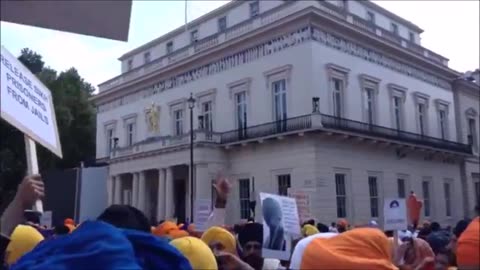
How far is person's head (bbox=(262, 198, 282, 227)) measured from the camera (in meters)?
5.00

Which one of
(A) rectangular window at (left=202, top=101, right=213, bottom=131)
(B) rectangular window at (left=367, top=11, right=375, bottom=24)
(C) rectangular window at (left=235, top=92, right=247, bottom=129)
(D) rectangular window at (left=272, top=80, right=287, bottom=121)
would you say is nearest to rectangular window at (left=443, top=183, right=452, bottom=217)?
(B) rectangular window at (left=367, top=11, right=375, bottom=24)

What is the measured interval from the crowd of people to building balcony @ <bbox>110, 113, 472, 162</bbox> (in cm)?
2085

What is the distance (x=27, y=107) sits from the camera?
4.43m

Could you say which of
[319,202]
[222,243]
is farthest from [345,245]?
[319,202]

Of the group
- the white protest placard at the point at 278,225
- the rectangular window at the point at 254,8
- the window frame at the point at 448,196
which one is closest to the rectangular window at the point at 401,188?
the window frame at the point at 448,196

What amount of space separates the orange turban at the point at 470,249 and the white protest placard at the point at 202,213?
16.4ft

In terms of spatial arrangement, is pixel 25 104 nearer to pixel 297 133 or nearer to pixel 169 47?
pixel 297 133

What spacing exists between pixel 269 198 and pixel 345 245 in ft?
7.64

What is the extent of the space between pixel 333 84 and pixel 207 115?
8065 mm

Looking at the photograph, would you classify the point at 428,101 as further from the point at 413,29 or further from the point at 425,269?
the point at 425,269

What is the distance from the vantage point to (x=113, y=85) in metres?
40.0

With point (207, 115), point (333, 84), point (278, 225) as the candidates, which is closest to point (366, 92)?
point (333, 84)

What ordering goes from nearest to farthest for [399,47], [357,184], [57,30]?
[57,30], [357,184], [399,47]

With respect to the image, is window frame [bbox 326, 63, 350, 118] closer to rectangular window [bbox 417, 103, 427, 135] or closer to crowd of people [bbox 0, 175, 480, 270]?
rectangular window [bbox 417, 103, 427, 135]
